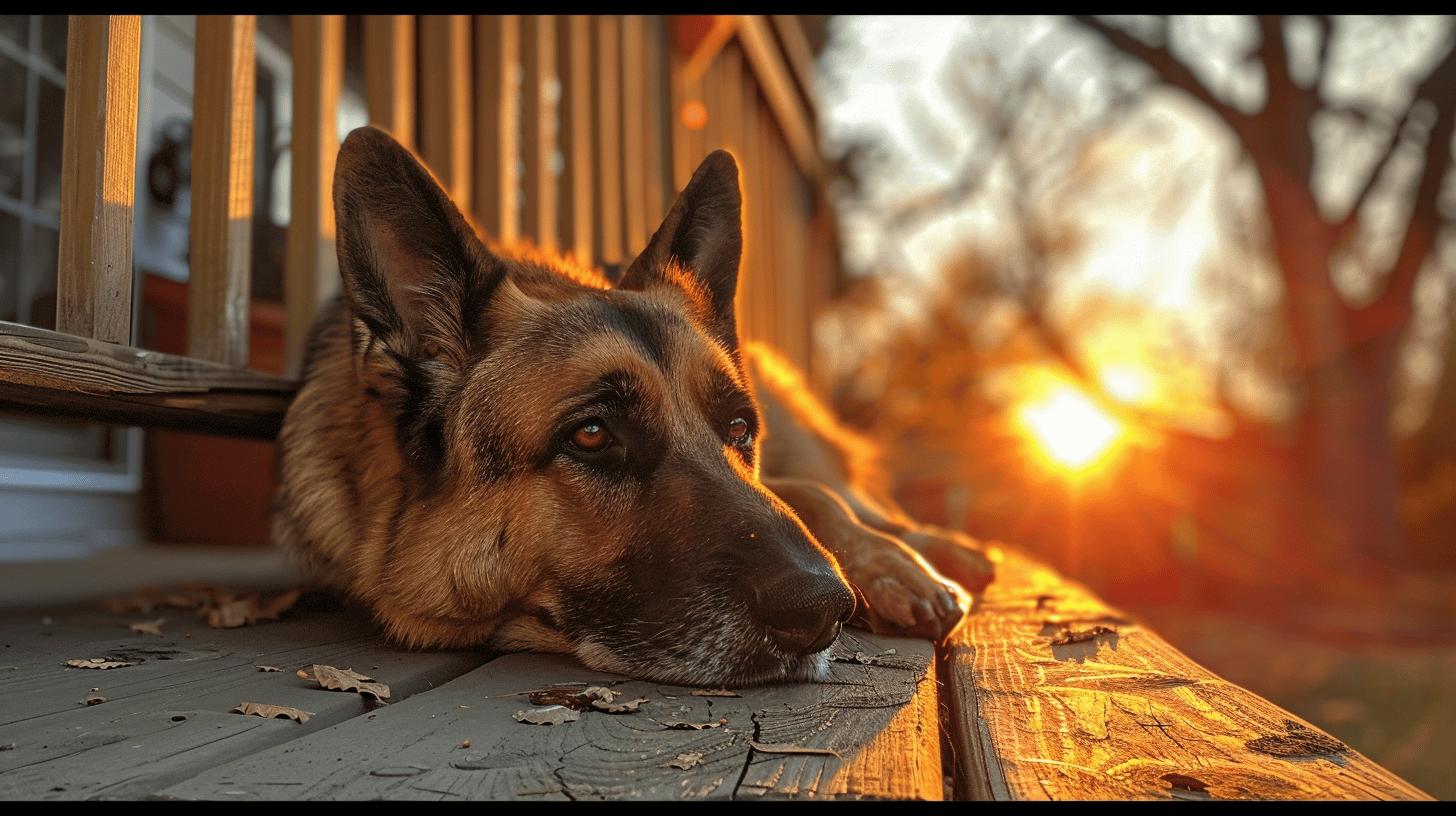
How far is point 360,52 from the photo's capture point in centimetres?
715

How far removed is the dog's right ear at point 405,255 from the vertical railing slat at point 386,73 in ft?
4.72

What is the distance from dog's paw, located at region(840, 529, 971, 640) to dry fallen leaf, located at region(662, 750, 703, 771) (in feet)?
3.33

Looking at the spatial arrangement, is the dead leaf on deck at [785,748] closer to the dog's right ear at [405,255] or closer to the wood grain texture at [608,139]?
the dog's right ear at [405,255]

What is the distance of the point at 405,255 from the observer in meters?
2.33

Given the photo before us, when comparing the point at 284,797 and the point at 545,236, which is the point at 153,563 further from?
the point at 284,797

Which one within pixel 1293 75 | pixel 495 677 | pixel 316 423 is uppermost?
pixel 1293 75

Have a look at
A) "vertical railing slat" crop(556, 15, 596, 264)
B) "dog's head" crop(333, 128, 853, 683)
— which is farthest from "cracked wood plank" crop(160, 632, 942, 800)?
"vertical railing slat" crop(556, 15, 596, 264)

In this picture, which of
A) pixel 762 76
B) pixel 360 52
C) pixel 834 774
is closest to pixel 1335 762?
pixel 834 774

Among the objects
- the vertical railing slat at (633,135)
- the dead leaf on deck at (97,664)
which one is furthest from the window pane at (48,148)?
the dead leaf on deck at (97,664)

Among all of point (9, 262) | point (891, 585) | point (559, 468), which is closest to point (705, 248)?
point (559, 468)

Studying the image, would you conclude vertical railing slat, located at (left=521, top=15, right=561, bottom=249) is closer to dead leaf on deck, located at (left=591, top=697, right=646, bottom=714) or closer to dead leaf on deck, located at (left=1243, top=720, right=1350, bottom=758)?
dead leaf on deck, located at (left=591, top=697, right=646, bottom=714)

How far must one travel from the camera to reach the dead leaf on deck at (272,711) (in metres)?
1.49

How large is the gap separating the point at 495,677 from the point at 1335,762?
Result: 4.28 ft

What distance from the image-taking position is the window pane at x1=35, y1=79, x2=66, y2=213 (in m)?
4.95
